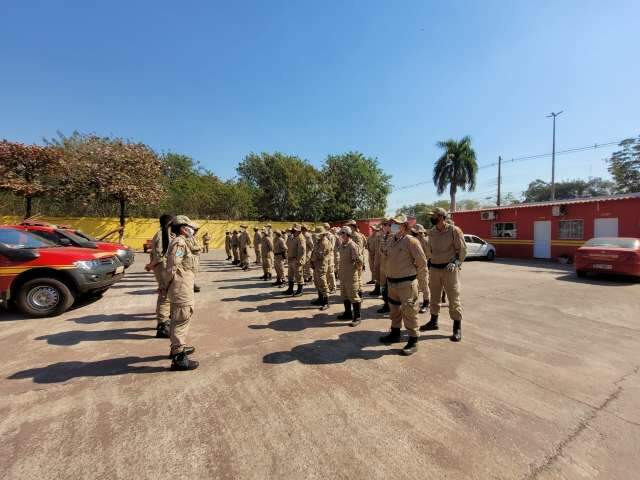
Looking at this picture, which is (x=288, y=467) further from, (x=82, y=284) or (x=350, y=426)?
(x=82, y=284)

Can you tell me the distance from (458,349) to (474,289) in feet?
16.1

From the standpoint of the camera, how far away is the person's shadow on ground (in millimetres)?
3561

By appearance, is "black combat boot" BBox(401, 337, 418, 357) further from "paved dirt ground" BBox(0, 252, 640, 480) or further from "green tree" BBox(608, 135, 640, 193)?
"green tree" BBox(608, 135, 640, 193)

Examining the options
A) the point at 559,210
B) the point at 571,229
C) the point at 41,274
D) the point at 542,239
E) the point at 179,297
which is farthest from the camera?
the point at 542,239

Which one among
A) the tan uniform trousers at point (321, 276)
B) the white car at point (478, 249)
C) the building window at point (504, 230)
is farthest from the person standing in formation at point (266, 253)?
the building window at point (504, 230)

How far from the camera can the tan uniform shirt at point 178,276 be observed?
3.61 metres

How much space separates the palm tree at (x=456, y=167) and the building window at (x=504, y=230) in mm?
9911

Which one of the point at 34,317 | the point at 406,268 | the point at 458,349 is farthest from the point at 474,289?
the point at 34,317

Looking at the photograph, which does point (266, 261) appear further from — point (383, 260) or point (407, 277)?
point (407, 277)

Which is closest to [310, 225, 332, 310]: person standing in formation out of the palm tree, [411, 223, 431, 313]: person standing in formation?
[411, 223, 431, 313]: person standing in formation

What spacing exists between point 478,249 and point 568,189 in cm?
5417

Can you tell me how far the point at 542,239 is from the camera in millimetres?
16531

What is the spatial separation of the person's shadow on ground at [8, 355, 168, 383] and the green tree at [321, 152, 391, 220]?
31463mm

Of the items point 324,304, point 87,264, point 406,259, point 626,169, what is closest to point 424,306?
point 324,304
